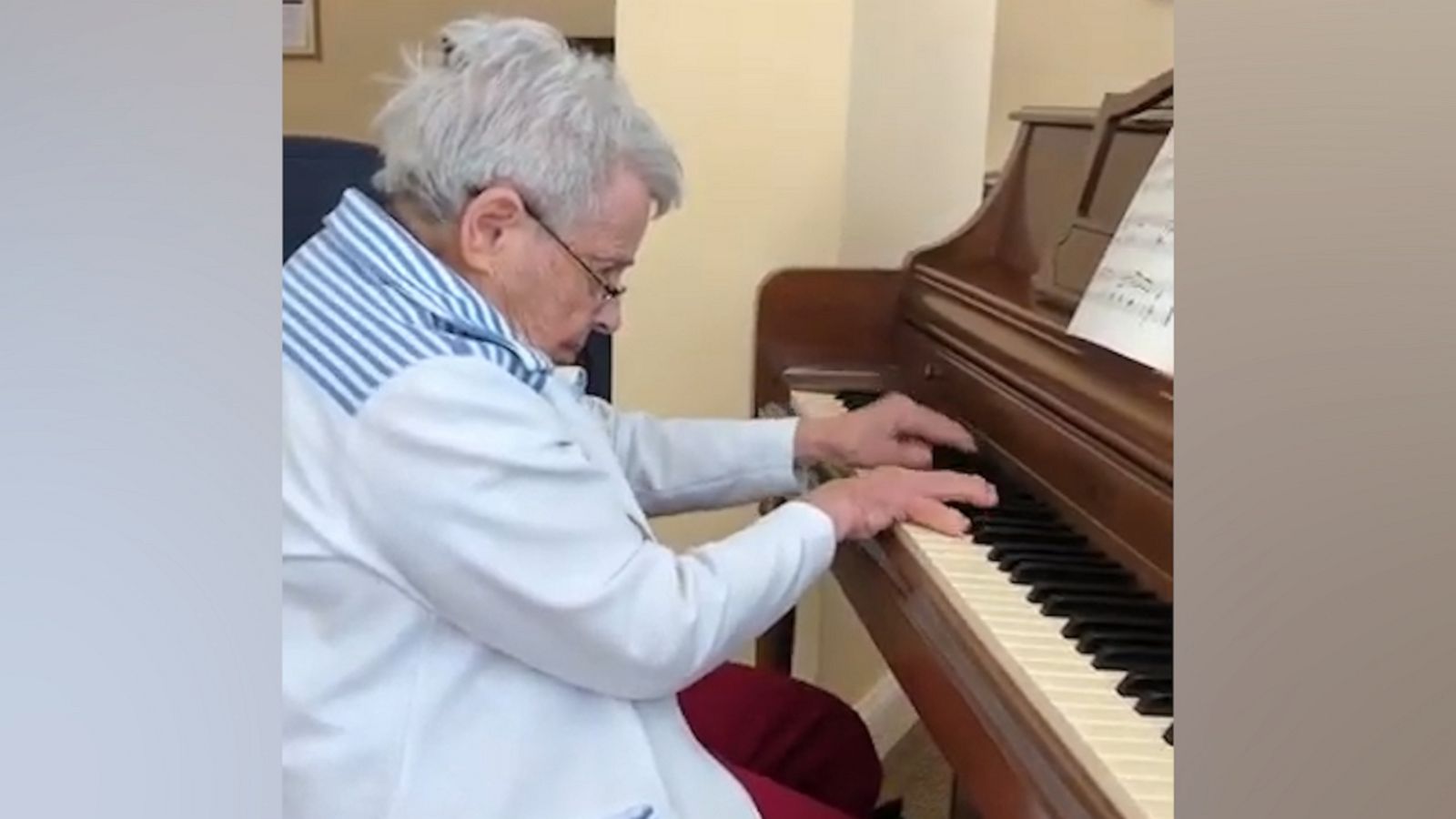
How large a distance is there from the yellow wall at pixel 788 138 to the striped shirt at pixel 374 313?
1.15 m

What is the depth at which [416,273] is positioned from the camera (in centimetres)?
132

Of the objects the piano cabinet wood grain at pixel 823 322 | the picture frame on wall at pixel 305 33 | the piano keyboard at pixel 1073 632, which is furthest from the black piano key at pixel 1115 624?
the picture frame on wall at pixel 305 33

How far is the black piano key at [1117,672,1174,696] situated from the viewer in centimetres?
120

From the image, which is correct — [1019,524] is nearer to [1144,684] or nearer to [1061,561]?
[1061,561]

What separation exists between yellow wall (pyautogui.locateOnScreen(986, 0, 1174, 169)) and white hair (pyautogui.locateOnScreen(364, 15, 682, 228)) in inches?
80.8

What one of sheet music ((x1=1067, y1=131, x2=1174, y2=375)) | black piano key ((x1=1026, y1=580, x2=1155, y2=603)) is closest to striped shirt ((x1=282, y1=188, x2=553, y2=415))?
black piano key ((x1=1026, y1=580, x2=1155, y2=603))

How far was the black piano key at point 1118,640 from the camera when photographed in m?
1.28

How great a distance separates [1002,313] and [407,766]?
84 centimetres

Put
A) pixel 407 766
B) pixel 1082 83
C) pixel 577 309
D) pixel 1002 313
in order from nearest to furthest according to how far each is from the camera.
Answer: pixel 407 766, pixel 577 309, pixel 1002 313, pixel 1082 83
